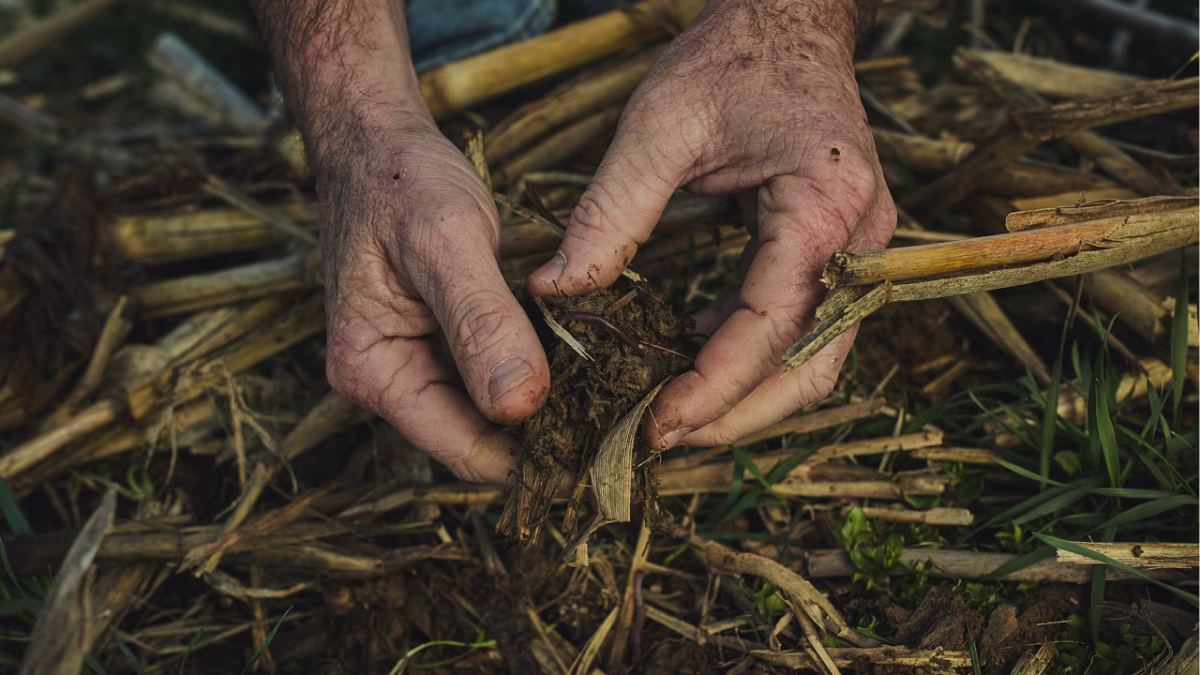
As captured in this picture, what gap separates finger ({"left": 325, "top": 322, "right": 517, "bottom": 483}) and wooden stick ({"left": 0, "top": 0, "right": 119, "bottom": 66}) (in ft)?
14.2

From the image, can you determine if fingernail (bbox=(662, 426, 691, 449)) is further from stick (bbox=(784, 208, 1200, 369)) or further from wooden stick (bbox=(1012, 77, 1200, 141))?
wooden stick (bbox=(1012, 77, 1200, 141))

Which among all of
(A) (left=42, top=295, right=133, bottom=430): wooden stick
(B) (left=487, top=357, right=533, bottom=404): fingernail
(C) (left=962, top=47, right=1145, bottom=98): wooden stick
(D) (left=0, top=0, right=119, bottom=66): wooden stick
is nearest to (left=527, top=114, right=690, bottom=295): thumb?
(B) (left=487, top=357, right=533, bottom=404): fingernail

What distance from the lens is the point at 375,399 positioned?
2078mm

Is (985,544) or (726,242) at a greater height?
(726,242)

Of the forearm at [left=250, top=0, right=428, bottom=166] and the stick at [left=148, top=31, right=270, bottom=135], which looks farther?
the stick at [left=148, top=31, right=270, bottom=135]

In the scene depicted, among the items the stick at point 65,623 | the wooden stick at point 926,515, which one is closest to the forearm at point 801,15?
the wooden stick at point 926,515

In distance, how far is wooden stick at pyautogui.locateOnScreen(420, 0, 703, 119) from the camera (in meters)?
3.25

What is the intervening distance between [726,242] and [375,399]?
1392mm

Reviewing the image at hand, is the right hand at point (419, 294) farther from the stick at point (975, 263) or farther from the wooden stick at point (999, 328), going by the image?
the wooden stick at point (999, 328)

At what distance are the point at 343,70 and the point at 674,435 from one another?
144 cm

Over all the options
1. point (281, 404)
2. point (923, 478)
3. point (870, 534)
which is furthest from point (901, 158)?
point (281, 404)

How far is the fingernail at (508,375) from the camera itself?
1768 mm

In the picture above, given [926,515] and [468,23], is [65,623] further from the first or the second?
[468,23]

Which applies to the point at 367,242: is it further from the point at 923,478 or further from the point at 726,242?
the point at 923,478
